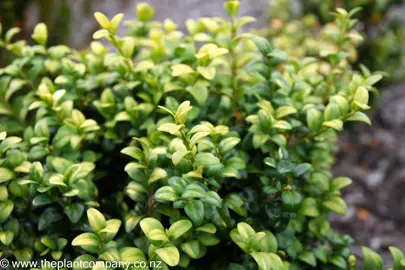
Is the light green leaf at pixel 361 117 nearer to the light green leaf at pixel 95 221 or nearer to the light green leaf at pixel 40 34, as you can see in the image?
the light green leaf at pixel 95 221

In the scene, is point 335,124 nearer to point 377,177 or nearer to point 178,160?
point 178,160

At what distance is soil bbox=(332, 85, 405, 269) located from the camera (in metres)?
2.88

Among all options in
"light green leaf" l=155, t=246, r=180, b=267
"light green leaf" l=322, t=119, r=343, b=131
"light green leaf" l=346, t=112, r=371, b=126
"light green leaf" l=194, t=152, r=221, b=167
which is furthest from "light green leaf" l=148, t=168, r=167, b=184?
"light green leaf" l=346, t=112, r=371, b=126

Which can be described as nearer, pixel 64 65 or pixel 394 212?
pixel 64 65

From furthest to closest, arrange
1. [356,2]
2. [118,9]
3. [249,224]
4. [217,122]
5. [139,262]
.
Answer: [118,9], [356,2], [217,122], [249,224], [139,262]

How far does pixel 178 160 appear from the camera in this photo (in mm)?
1322

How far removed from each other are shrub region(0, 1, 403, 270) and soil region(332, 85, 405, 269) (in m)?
1.08

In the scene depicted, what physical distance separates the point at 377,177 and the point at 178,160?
2.43m

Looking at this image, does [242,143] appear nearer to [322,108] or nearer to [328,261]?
[322,108]

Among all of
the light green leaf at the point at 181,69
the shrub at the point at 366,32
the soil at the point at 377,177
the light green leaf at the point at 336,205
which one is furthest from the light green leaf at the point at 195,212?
the shrub at the point at 366,32

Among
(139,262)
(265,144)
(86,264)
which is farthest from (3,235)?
(265,144)

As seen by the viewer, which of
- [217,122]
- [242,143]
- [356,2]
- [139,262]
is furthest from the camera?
[356,2]

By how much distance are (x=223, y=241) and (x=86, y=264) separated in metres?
0.50

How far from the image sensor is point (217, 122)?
1.83 metres
